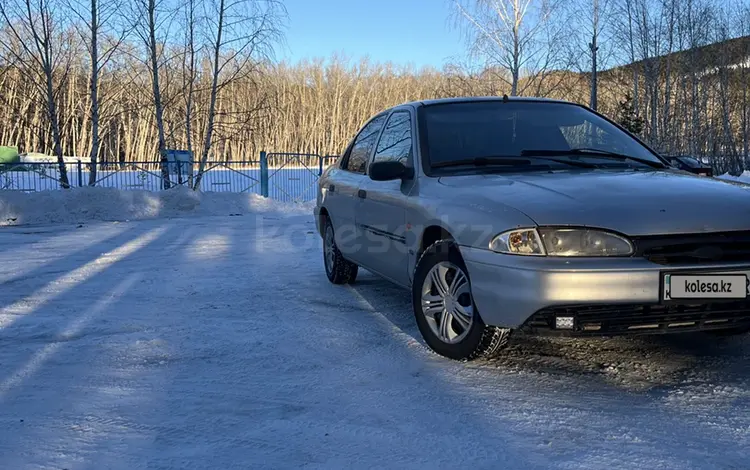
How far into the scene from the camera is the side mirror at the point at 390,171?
13.1 feet

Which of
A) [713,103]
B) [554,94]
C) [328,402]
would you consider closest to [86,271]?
[328,402]

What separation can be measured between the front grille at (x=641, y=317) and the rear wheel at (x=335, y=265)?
2748 mm

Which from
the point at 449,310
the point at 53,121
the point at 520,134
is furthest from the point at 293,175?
the point at 449,310

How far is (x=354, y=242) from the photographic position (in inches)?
201

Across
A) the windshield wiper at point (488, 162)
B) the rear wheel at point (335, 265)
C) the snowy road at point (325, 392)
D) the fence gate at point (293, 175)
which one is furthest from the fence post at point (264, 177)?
the windshield wiper at point (488, 162)

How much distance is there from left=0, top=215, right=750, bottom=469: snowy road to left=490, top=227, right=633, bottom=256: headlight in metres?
0.64

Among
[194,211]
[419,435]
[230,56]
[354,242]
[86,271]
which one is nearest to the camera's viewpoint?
[419,435]

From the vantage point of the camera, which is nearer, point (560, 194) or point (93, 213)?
point (560, 194)

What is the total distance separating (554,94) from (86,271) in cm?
2039

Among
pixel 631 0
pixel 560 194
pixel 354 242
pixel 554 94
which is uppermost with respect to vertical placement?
pixel 631 0

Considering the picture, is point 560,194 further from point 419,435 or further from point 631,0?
point 631,0

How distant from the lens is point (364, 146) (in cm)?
537

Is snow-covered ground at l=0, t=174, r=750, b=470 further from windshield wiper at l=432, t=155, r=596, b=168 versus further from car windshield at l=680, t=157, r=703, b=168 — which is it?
car windshield at l=680, t=157, r=703, b=168

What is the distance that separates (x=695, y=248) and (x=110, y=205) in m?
12.1
